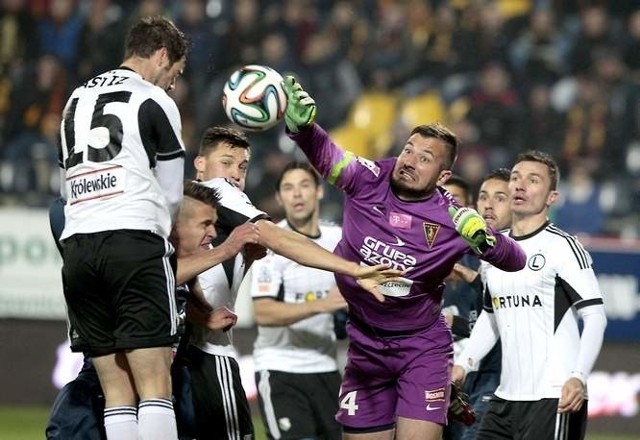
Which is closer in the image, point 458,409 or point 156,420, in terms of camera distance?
point 156,420

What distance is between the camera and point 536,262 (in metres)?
6.94

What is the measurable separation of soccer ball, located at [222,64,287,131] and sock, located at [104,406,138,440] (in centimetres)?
150

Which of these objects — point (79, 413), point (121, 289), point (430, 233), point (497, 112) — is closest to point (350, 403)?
point (430, 233)

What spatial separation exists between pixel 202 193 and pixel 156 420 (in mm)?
1308

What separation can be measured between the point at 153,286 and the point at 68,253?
0.44 m

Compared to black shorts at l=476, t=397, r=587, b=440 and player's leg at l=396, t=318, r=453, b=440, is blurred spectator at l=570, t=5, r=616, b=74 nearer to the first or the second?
black shorts at l=476, t=397, r=587, b=440

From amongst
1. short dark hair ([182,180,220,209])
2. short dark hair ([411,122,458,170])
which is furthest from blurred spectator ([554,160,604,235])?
short dark hair ([182,180,220,209])

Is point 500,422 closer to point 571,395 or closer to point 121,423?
point 571,395

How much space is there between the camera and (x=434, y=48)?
16.1m

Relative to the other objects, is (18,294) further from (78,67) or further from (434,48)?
(434,48)

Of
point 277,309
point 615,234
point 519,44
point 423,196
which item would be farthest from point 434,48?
point 423,196

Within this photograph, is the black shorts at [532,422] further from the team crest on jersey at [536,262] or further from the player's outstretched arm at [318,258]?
the player's outstretched arm at [318,258]

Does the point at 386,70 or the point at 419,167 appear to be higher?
the point at 386,70

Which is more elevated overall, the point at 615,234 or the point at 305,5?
the point at 305,5
